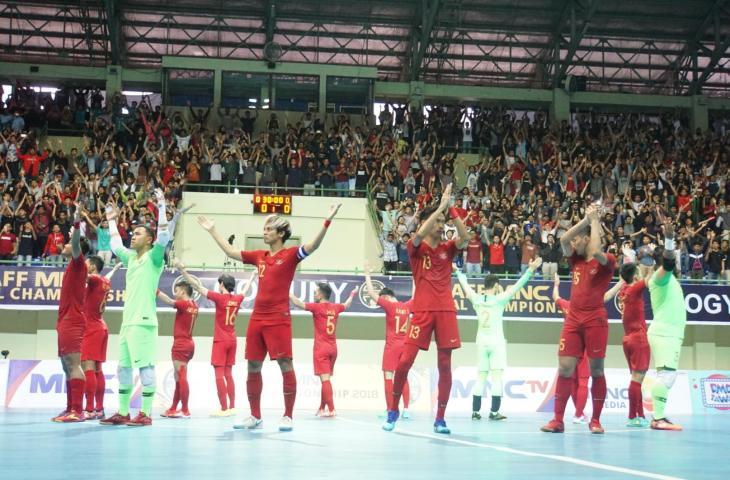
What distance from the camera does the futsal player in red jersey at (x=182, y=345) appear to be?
13.4 meters

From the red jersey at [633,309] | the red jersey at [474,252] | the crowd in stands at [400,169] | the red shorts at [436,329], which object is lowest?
the red shorts at [436,329]

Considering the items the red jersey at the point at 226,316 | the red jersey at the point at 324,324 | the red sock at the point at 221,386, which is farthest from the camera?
the red jersey at the point at 324,324

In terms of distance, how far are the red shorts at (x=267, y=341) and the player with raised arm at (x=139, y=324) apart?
1.31 metres

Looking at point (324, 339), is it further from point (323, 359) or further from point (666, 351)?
point (666, 351)

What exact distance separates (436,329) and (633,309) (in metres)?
3.98

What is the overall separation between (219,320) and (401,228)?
11.2 m

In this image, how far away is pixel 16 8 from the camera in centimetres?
3288

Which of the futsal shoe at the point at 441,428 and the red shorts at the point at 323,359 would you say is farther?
the red shorts at the point at 323,359

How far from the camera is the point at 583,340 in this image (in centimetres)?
1045

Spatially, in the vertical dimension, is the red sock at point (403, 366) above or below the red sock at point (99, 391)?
above

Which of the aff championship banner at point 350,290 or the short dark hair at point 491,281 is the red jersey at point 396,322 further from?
the aff championship banner at point 350,290

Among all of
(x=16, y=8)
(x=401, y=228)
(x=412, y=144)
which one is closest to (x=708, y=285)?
(x=401, y=228)

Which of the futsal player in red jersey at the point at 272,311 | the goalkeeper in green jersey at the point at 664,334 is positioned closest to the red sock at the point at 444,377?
the futsal player in red jersey at the point at 272,311

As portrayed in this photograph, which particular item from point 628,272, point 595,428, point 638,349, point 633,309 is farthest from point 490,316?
point 595,428
